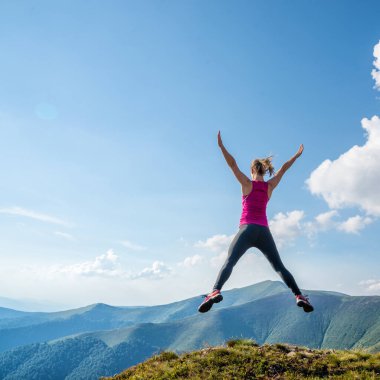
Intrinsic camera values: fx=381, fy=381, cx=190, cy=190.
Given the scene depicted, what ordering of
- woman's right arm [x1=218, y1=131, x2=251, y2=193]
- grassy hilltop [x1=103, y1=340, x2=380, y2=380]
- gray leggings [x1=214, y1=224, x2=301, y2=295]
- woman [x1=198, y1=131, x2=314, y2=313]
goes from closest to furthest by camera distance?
woman [x1=198, y1=131, x2=314, y2=313] → gray leggings [x1=214, y1=224, x2=301, y2=295] → woman's right arm [x1=218, y1=131, x2=251, y2=193] → grassy hilltop [x1=103, y1=340, x2=380, y2=380]

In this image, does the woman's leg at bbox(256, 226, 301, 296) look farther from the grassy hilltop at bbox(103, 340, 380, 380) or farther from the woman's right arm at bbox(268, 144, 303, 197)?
the grassy hilltop at bbox(103, 340, 380, 380)

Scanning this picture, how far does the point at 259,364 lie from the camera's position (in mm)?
10391

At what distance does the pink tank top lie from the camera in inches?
317

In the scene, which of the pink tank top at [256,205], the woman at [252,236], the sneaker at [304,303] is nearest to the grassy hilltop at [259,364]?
the sneaker at [304,303]

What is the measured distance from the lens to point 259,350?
11.6 m

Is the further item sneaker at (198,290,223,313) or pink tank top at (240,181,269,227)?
pink tank top at (240,181,269,227)

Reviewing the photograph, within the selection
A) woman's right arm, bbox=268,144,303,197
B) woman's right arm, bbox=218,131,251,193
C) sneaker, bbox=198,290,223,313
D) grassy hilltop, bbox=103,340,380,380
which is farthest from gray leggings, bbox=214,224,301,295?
grassy hilltop, bbox=103,340,380,380

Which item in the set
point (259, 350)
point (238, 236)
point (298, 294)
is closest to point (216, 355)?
point (259, 350)

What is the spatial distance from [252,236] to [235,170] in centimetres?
149

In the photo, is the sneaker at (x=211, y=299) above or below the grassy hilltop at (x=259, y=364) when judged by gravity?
above

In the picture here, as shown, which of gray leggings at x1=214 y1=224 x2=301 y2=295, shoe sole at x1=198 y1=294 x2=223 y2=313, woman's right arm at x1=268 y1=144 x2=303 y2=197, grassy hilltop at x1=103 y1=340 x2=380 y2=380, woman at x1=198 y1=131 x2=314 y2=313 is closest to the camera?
shoe sole at x1=198 y1=294 x2=223 y2=313

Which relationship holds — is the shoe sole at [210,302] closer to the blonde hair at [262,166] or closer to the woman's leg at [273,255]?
the woman's leg at [273,255]

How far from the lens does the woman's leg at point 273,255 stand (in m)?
7.96

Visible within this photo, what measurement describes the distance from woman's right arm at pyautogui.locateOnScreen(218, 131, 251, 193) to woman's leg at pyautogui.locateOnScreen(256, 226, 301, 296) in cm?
102
